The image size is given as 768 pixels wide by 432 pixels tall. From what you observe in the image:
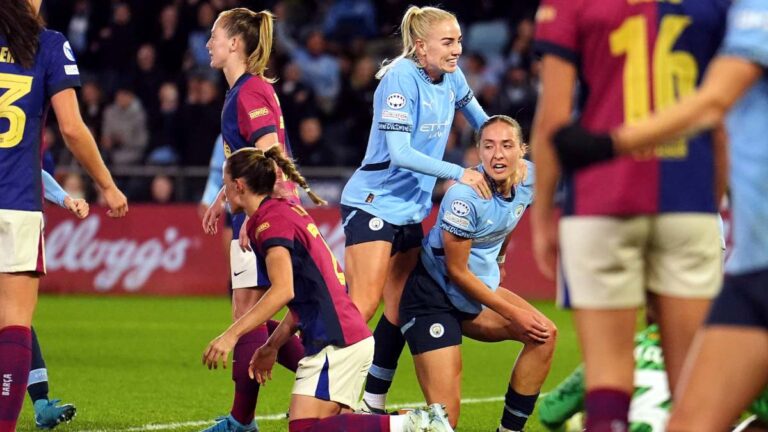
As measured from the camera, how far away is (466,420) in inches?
301

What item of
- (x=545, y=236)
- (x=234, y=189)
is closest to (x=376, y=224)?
(x=234, y=189)

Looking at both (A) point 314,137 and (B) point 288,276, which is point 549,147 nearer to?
(B) point 288,276

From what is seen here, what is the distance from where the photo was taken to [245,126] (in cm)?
701

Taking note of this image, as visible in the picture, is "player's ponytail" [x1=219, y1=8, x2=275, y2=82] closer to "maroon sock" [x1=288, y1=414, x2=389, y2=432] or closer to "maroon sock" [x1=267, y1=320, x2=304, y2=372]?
"maroon sock" [x1=267, y1=320, x2=304, y2=372]

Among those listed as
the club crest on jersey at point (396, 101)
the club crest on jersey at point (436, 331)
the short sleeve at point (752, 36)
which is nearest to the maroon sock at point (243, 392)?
the club crest on jersey at point (436, 331)

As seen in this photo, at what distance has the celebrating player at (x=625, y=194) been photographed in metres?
4.07

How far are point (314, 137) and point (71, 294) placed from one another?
367 centimetres

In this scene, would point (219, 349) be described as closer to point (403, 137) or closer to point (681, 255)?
point (403, 137)

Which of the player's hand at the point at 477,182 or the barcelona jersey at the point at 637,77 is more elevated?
the barcelona jersey at the point at 637,77

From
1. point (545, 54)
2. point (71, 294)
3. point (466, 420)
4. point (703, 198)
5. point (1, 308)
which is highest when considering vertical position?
point (545, 54)

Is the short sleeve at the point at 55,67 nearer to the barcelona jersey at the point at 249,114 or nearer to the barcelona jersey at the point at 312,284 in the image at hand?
the barcelona jersey at the point at 312,284

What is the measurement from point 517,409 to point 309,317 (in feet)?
4.64

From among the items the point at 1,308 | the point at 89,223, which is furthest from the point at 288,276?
the point at 89,223

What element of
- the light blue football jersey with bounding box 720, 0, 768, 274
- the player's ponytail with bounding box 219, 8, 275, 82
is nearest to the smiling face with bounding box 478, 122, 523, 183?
the player's ponytail with bounding box 219, 8, 275, 82
